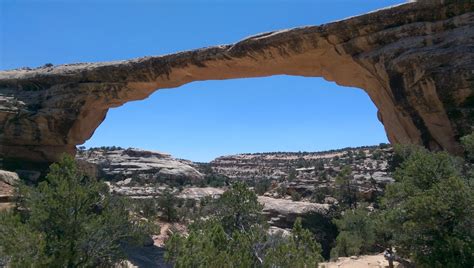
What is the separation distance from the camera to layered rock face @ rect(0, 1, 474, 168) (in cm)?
1023

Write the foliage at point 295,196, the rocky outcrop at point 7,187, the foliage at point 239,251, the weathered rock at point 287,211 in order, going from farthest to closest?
the foliage at point 295,196
the weathered rock at point 287,211
the rocky outcrop at point 7,187
the foliage at point 239,251

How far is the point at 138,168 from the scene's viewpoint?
38.9m

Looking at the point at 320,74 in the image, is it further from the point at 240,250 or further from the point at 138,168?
the point at 138,168

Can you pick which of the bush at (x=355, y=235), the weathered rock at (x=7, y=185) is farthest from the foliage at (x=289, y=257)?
the weathered rock at (x=7, y=185)

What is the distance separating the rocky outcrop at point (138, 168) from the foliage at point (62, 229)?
2638cm

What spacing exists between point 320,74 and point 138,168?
28.3m

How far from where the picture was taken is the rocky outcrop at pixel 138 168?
36.7 metres

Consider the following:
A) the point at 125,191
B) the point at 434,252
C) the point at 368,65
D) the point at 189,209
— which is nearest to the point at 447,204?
the point at 434,252

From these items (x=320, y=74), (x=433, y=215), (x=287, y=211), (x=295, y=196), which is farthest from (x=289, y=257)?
(x=295, y=196)

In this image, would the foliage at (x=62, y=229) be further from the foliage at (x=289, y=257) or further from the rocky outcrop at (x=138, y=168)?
the rocky outcrop at (x=138, y=168)

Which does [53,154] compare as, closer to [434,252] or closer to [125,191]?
[125,191]

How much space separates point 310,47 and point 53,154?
1237cm

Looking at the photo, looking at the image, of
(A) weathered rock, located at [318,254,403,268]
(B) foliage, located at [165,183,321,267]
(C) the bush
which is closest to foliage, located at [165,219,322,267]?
(B) foliage, located at [165,183,321,267]

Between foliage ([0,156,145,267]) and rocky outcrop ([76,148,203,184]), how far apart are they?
86.5 feet
